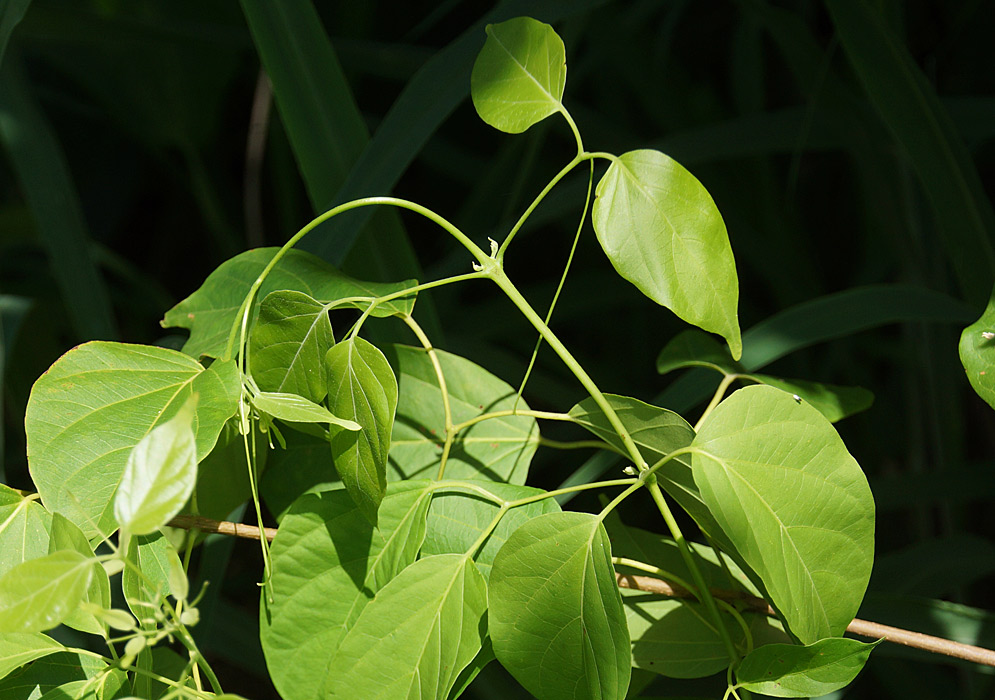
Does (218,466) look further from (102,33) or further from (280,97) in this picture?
(102,33)

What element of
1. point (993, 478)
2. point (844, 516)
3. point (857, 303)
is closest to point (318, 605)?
point (844, 516)

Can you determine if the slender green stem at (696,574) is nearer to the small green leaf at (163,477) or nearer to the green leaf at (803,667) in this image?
the green leaf at (803,667)

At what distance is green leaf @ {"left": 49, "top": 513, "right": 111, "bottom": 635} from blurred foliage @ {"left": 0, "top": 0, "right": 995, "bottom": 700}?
0.57 feet

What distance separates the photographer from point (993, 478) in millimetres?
520

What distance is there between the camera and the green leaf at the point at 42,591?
0.18 meters

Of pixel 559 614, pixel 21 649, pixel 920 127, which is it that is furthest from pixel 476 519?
pixel 920 127

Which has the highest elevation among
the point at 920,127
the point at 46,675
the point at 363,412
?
the point at 920,127

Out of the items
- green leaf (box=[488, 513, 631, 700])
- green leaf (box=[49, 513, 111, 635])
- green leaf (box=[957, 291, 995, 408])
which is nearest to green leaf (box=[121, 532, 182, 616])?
green leaf (box=[49, 513, 111, 635])

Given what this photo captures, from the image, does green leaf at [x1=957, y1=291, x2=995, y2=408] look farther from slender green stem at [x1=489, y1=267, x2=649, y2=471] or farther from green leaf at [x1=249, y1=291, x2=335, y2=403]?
green leaf at [x1=249, y1=291, x2=335, y2=403]

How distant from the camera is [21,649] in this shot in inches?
9.5

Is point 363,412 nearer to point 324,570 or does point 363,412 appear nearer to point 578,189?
point 324,570

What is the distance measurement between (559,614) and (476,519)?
0.05m

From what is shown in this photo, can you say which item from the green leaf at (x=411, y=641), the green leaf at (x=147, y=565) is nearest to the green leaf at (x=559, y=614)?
the green leaf at (x=411, y=641)

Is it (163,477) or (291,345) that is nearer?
(163,477)
